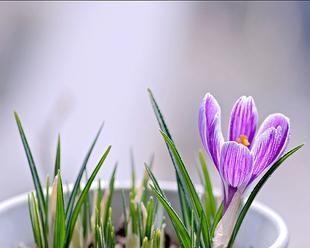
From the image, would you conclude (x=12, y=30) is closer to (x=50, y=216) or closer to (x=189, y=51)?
(x=189, y=51)

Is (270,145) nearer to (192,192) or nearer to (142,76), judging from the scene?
(192,192)

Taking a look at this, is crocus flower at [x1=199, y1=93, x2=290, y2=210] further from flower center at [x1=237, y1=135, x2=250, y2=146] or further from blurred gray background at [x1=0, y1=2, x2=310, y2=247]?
blurred gray background at [x1=0, y1=2, x2=310, y2=247]

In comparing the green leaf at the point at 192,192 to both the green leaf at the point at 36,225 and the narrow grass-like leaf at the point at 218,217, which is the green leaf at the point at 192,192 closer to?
the narrow grass-like leaf at the point at 218,217

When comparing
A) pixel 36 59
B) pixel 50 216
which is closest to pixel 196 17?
pixel 36 59

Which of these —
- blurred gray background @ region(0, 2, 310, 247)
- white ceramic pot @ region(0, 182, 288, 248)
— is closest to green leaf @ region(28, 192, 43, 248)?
white ceramic pot @ region(0, 182, 288, 248)

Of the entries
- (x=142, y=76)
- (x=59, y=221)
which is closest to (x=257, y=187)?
(x=59, y=221)

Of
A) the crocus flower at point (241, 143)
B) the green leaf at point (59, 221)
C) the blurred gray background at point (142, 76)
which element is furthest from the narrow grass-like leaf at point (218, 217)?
the blurred gray background at point (142, 76)
